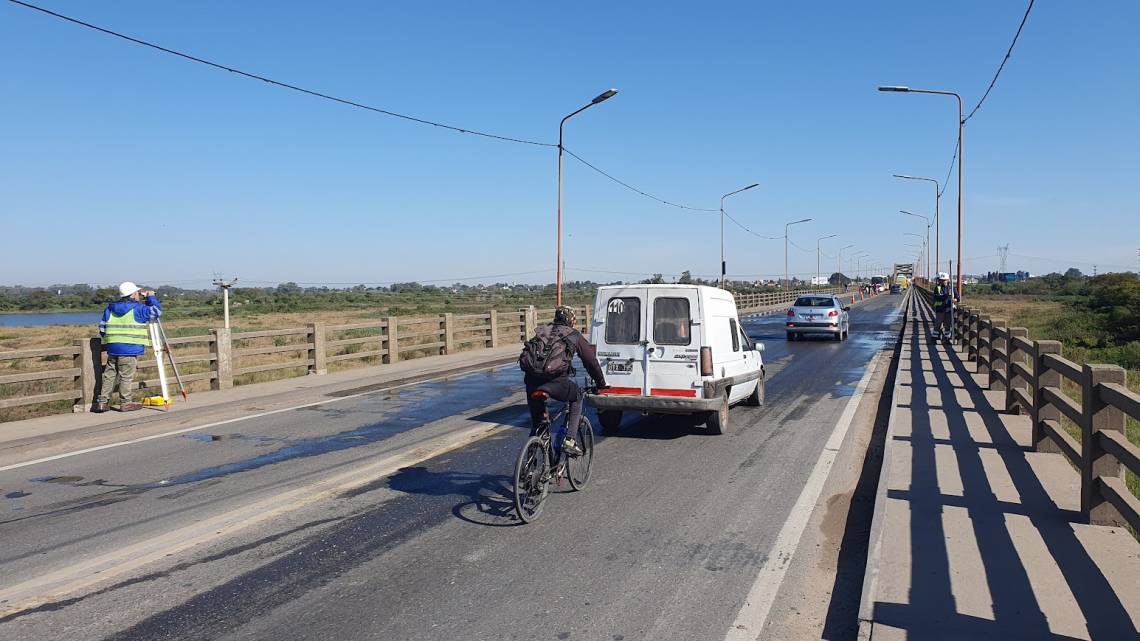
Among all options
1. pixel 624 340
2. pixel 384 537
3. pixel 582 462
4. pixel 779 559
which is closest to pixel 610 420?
pixel 624 340

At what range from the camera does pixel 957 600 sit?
14.4 ft

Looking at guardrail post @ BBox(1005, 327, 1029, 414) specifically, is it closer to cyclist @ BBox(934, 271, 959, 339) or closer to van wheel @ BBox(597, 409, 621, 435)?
van wheel @ BBox(597, 409, 621, 435)

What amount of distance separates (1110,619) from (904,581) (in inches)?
40.3

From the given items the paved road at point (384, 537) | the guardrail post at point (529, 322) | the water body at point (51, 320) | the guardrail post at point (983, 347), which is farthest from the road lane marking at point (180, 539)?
the water body at point (51, 320)

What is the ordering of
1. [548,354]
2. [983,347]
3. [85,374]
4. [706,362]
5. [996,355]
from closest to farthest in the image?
[548,354] → [706,362] → [85,374] → [996,355] → [983,347]

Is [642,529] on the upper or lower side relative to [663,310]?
lower

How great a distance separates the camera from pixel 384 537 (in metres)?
5.84

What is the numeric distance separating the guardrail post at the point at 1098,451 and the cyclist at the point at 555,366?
385cm

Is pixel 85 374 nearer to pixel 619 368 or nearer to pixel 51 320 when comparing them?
pixel 619 368

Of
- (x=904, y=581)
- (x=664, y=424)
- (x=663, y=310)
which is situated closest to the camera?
(x=904, y=581)

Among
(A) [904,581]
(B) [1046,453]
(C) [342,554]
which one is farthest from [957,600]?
(B) [1046,453]

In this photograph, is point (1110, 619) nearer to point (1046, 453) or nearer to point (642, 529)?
point (642, 529)

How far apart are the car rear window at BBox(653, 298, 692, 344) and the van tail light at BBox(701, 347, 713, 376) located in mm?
261

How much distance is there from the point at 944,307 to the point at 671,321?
18.6 metres
